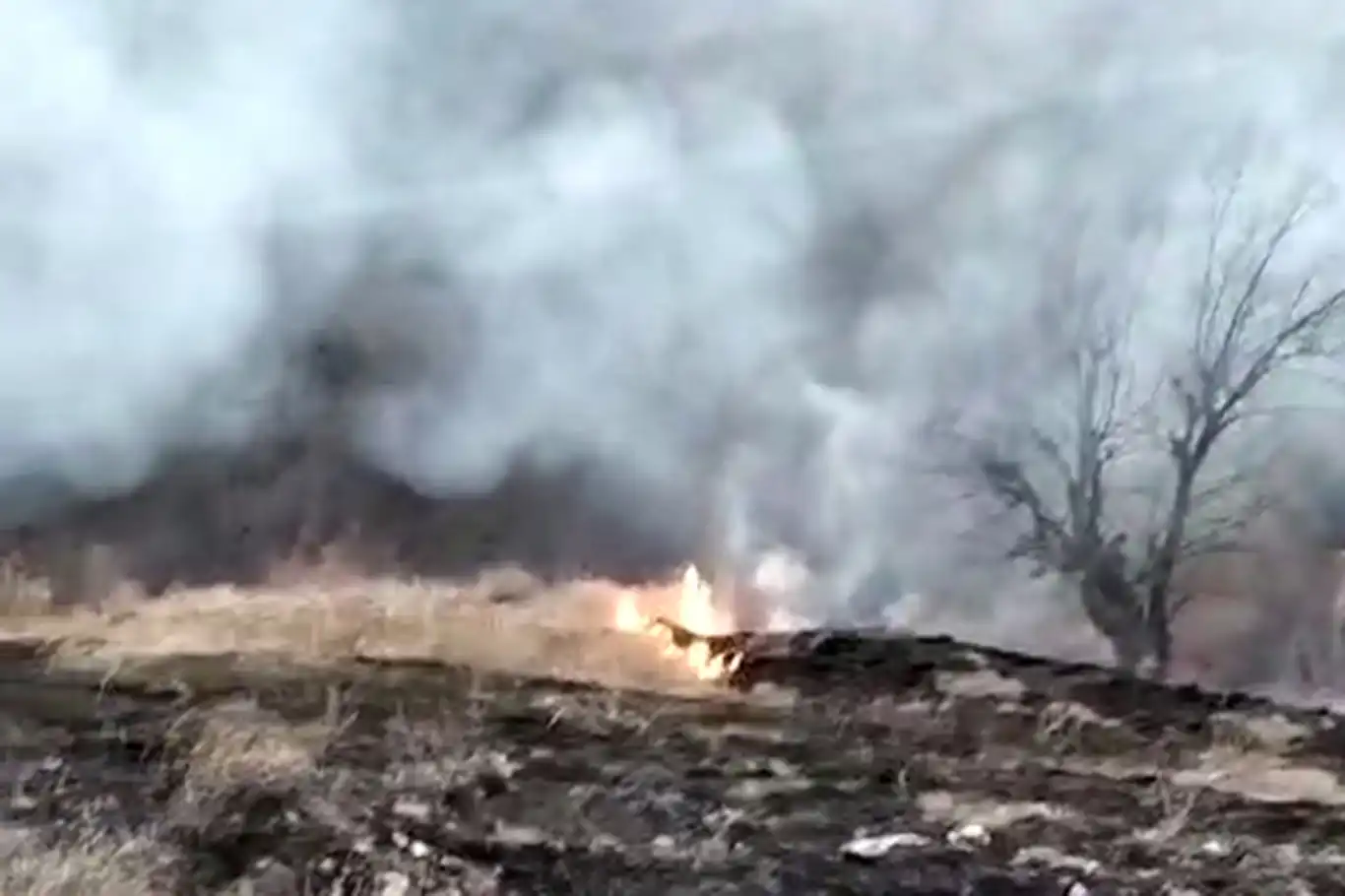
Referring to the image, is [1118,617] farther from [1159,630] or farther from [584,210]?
[584,210]

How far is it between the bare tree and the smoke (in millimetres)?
55

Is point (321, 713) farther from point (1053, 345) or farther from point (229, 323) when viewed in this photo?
point (1053, 345)

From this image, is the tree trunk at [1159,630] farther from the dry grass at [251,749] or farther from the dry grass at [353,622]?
the dry grass at [251,749]

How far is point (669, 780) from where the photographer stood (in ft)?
5.80

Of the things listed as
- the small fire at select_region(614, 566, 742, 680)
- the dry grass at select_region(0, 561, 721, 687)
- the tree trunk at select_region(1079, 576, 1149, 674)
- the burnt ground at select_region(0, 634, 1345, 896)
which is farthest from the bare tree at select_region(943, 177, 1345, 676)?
the dry grass at select_region(0, 561, 721, 687)

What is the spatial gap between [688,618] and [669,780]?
0.20 meters

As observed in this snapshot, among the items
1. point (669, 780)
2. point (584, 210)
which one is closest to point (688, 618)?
point (669, 780)

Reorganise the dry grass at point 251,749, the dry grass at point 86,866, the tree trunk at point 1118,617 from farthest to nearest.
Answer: the tree trunk at point 1118,617 → the dry grass at point 251,749 → the dry grass at point 86,866

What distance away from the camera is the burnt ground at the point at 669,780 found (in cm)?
165

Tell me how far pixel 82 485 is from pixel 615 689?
23.8 inches

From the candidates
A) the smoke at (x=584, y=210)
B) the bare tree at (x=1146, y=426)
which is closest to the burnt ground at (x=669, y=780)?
the bare tree at (x=1146, y=426)

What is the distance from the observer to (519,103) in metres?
1.97

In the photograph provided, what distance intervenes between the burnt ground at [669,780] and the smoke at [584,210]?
0.22m

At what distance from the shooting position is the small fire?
1.89 metres
